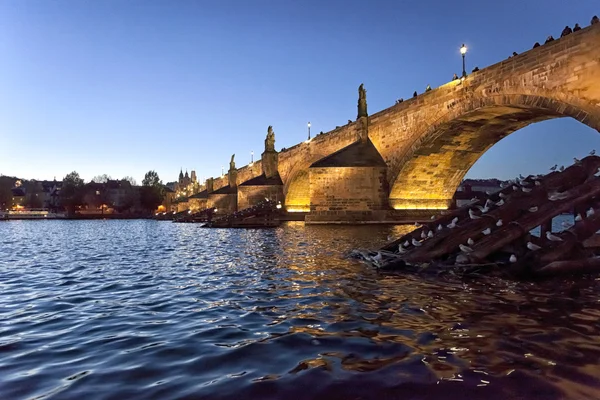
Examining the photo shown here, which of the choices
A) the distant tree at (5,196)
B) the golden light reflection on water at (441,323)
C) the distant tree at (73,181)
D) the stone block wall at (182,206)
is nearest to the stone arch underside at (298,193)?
the golden light reflection on water at (441,323)

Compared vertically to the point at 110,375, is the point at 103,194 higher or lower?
higher

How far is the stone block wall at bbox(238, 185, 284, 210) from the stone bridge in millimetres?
3559

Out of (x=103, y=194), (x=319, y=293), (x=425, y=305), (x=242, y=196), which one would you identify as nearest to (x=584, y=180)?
(x=425, y=305)

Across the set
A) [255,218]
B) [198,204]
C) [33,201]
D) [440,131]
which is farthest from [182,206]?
[440,131]

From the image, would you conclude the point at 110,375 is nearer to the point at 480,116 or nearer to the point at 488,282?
the point at 488,282

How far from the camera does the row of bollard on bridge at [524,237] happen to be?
283 inches

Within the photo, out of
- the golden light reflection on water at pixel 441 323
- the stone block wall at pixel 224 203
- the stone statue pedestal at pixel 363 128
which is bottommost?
the golden light reflection on water at pixel 441 323

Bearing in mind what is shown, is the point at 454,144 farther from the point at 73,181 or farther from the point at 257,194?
the point at 73,181

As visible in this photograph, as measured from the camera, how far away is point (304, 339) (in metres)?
4.12

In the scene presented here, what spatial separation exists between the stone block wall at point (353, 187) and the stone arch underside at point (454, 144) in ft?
3.19

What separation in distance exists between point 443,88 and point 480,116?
8.37 ft

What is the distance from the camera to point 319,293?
20.8 ft

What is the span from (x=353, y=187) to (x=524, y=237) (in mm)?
20087

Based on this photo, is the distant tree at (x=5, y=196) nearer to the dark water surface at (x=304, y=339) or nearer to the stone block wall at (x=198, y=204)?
the stone block wall at (x=198, y=204)
